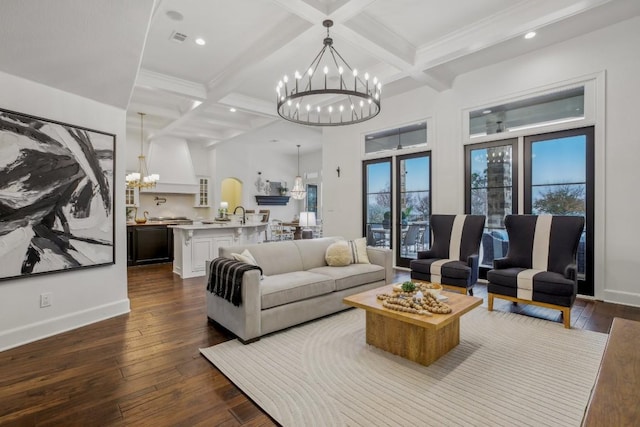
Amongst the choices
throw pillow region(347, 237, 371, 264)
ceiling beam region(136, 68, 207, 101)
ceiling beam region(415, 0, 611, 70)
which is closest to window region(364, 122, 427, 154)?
ceiling beam region(415, 0, 611, 70)

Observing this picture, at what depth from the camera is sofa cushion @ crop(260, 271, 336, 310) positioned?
10.0 ft

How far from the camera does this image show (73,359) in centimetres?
264

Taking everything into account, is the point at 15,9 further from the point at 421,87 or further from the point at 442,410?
the point at 421,87

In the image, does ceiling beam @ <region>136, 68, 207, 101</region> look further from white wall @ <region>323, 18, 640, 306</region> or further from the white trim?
the white trim

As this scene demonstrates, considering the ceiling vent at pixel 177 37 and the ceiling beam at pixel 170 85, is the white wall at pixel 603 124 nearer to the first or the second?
the ceiling vent at pixel 177 37

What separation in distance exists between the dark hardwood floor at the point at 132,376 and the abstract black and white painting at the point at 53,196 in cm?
75

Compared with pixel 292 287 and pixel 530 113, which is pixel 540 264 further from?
pixel 292 287

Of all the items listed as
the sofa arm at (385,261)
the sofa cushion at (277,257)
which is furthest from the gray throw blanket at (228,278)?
the sofa arm at (385,261)

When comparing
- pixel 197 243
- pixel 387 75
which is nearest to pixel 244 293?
pixel 197 243

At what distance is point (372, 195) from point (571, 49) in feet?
12.5

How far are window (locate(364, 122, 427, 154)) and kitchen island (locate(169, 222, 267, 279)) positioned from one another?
3.05 metres

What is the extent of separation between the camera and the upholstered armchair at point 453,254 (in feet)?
13.6

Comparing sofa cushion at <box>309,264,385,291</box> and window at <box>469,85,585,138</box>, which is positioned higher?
window at <box>469,85,585,138</box>

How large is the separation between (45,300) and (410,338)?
3.40m
